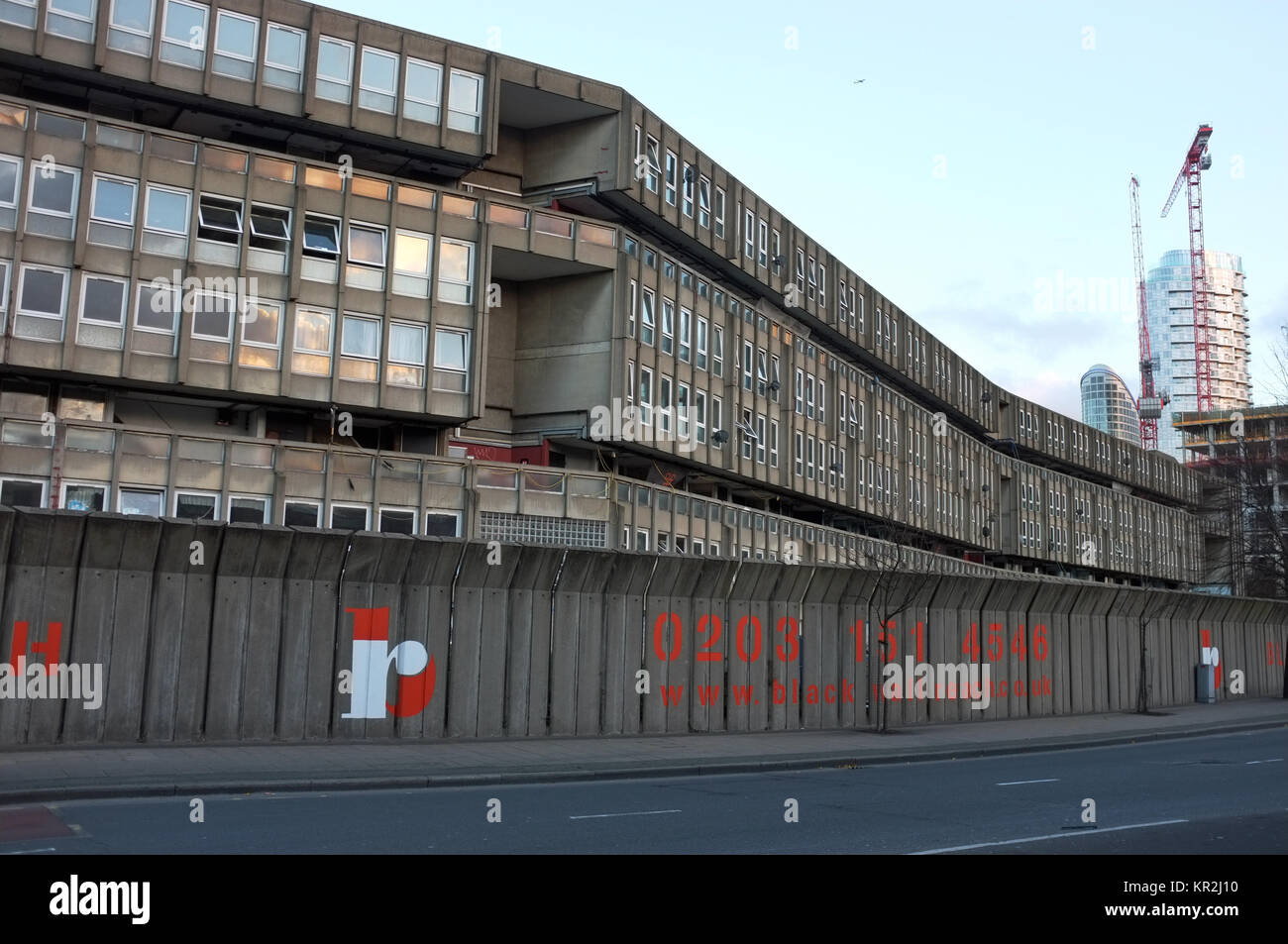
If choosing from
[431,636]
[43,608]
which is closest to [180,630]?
[43,608]

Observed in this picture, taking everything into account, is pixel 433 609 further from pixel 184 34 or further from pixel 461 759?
pixel 184 34

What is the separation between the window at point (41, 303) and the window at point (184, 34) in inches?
286

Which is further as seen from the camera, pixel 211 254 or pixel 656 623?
pixel 211 254

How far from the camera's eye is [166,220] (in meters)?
35.3

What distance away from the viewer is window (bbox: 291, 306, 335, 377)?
37188mm

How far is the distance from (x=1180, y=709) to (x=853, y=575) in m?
16.7

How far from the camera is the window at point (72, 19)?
113 feet

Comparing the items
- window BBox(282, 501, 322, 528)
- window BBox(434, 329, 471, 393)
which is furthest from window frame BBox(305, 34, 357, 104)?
window BBox(282, 501, 322, 528)

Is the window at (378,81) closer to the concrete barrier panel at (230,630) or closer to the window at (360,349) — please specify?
the window at (360,349)

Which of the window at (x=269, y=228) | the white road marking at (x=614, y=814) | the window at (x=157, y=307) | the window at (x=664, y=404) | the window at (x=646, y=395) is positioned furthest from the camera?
the window at (x=664, y=404)

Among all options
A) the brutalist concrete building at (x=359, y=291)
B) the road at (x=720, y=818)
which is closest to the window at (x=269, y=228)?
the brutalist concrete building at (x=359, y=291)
